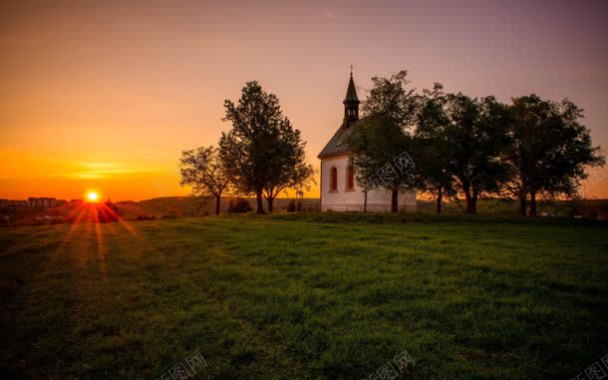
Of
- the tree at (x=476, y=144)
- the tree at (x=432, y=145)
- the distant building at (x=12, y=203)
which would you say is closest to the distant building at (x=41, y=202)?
the distant building at (x=12, y=203)

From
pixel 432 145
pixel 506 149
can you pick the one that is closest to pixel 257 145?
pixel 432 145

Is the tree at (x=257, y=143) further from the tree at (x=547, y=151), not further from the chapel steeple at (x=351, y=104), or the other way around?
the tree at (x=547, y=151)

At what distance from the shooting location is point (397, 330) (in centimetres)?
627

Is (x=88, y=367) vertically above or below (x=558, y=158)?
below

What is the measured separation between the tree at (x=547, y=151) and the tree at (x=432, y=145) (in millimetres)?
9283

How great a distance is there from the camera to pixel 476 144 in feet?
129

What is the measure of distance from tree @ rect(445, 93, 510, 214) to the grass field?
28882 millimetres

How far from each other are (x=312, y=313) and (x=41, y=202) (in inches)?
1900

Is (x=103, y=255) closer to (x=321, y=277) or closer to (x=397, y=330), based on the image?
(x=321, y=277)

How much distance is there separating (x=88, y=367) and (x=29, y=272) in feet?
28.9

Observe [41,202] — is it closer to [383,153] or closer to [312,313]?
[383,153]

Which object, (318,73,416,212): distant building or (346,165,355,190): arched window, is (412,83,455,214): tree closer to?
(318,73,416,212): distant building

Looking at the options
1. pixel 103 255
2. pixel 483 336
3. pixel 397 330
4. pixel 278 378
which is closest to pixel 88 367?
pixel 278 378

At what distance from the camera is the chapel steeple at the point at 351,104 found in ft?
160
